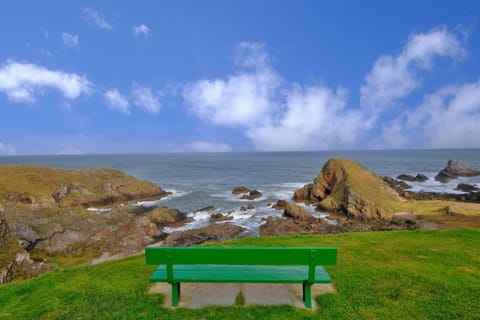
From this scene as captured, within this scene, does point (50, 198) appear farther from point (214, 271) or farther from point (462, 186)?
point (462, 186)

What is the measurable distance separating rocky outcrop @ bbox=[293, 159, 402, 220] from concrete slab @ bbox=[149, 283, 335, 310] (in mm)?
23481

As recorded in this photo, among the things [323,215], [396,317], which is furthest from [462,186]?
[396,317]

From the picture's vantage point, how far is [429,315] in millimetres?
4695

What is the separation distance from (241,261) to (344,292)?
7.86 ft

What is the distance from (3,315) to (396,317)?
695cm

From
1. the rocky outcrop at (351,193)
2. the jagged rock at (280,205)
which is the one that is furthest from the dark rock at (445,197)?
the jagged rock at (280,205)

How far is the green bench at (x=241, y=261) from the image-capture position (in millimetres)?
4547

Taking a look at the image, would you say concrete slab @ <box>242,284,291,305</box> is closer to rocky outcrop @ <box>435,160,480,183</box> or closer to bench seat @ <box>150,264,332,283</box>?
bench seat @ <box>150,264,332,283</box>

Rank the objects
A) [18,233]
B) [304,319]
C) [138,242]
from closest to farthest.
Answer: [304,319]
[18,233]
[138,242]

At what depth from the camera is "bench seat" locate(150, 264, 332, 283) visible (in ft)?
15.4

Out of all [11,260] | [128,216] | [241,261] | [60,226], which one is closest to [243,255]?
[241,261]

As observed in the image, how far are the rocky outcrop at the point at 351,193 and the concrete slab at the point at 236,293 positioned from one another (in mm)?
23481

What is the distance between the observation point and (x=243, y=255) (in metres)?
4.56

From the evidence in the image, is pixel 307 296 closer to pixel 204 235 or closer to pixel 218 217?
pixel 204 235
